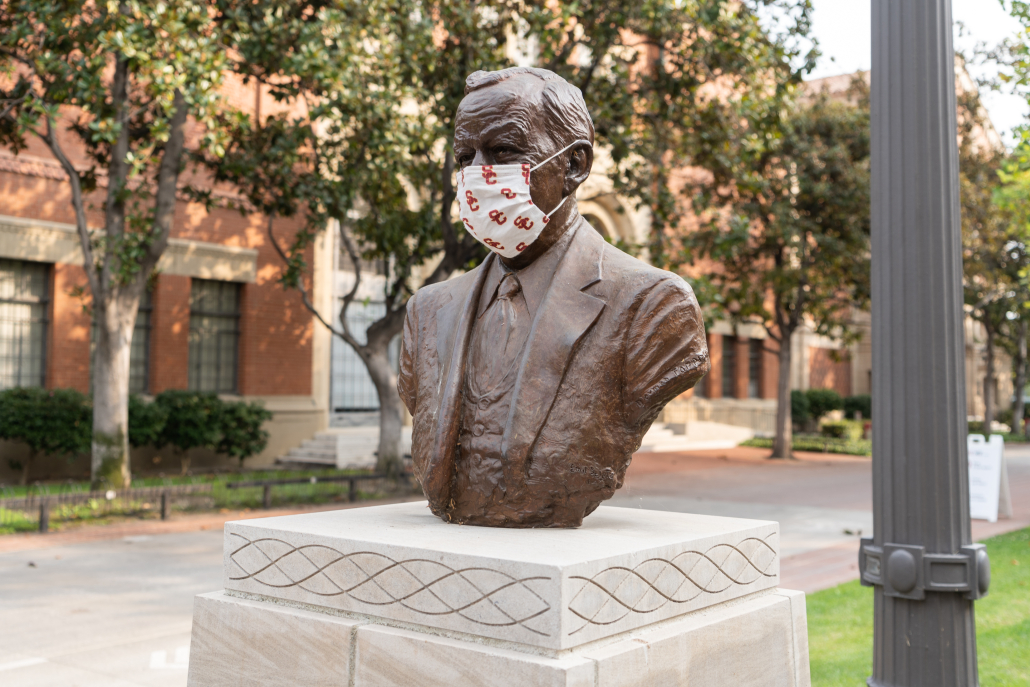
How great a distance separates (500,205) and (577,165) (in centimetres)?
45

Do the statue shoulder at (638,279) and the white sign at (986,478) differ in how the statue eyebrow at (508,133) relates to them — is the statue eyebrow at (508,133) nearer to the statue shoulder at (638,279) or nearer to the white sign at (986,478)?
the statue shoulder at (638,279)

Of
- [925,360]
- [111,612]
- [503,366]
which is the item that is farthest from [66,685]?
[925,360]

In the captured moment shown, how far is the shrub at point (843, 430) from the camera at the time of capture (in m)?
32.2

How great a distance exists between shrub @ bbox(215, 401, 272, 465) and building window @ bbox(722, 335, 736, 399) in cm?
2010

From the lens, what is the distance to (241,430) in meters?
18.5

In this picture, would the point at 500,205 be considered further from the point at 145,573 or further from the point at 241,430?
the point at 241,430

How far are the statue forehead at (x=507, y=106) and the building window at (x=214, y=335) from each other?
16735 millimetres

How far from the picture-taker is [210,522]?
12.4m

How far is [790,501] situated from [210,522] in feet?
30.2

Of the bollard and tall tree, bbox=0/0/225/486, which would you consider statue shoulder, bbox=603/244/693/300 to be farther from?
the bollard

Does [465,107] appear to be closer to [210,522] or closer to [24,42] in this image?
[210,522]

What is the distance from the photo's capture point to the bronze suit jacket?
12.3 ft

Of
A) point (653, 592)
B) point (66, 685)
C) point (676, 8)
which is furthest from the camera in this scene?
point (676, 8)

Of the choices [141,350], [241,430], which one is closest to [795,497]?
[241,430]
